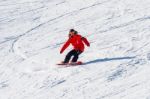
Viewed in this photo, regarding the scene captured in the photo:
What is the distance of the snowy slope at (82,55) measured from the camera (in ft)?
41.7

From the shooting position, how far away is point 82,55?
15.4m

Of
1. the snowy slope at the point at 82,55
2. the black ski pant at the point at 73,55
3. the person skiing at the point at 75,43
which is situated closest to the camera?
the snowy slope at the point at 82,55

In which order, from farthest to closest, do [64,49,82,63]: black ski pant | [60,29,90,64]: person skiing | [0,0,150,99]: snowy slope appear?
1. [64,49,82,63]: black ski pant
2. [60,29,90,64]: person skiing
3. [0,0,150,99]: snowy slope

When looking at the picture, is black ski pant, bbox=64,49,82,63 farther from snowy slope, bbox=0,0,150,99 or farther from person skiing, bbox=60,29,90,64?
snowy slope, bbox=0,0,150,99

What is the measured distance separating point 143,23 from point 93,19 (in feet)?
8.47

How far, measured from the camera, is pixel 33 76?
1412cm

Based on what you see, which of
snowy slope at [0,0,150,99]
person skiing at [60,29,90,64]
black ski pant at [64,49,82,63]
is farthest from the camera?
black ski pant at [64,49,82,63]

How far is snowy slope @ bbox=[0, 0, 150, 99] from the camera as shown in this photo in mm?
12700

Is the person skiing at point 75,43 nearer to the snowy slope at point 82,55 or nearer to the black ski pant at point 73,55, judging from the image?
the black ski pant at point 73,55

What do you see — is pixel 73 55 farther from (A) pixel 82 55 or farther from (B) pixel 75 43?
(A) pixel 82 55

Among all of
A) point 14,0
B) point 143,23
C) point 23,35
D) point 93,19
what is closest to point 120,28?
point 143,23

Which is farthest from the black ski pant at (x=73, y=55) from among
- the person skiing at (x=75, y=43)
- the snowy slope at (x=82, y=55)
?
the snowy slope at (x=82, y=55)

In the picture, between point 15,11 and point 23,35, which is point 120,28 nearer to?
point 23,35

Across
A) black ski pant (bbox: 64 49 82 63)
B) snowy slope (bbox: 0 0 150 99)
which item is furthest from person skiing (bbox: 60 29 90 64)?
snowy slope (bbox: 0 0 150 99)
